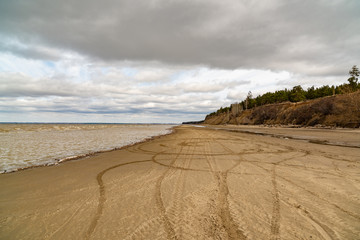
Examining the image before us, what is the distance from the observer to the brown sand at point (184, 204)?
269 cm

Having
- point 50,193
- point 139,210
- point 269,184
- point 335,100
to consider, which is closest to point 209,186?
point 269,184

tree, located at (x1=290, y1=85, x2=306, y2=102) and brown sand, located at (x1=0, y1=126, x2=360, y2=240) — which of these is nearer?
brown sand, located at (x1=0, y1=126, x2=360, y2=240)

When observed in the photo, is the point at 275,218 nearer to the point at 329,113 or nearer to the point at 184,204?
the point at 184,204

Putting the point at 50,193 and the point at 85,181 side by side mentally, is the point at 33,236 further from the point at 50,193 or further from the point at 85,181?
the point at 85,181

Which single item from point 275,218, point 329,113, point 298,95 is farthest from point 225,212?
point 298,95

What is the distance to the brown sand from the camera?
2.69 meters

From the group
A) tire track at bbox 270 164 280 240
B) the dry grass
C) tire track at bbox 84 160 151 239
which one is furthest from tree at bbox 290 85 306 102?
tire track at bbox 84 160 151 239

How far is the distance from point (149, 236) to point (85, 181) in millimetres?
3767

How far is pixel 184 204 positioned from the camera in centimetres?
358

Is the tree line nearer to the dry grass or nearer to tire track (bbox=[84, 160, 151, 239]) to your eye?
the dry grass

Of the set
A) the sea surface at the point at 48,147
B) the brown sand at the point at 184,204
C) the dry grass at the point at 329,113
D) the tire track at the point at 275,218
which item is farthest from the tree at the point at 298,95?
the tire track at the point at 275,218

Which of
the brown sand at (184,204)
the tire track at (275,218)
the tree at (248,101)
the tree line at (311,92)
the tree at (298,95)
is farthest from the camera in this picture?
the tree at (248,101)

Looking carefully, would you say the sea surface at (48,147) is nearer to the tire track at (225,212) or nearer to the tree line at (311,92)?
the tire track at (225,212)

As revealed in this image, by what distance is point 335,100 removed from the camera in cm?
3425
